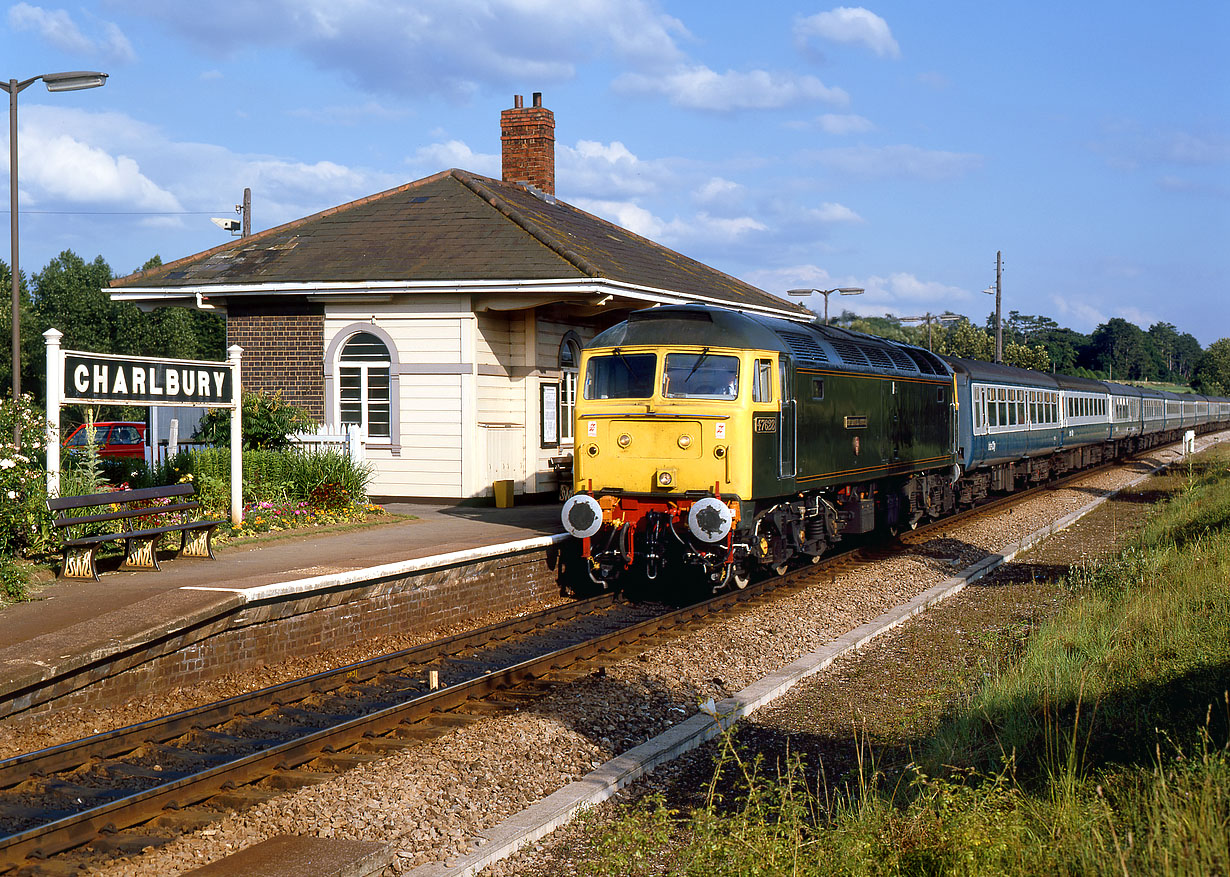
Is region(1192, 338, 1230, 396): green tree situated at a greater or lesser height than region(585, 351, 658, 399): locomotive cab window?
greater

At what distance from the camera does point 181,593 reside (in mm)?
9008

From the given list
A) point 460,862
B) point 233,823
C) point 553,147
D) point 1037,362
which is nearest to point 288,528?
point 233,823

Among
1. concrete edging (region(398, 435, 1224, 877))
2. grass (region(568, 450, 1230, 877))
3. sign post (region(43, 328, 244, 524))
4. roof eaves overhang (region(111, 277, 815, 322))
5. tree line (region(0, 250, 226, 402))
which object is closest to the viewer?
grass (region(568, 450, 1230, 877))

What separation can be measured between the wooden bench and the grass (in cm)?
602

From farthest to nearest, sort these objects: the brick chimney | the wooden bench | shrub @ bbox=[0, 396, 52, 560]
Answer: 1. the brick chimney
2. shrub @ bbox=[0, 396, 52, 560]
3. the wooden bench

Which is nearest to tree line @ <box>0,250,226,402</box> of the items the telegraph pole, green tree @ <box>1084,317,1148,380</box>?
the telegraph pole

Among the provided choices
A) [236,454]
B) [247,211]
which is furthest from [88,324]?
[236,454]

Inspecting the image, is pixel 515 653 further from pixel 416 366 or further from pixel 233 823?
pixel 416 366

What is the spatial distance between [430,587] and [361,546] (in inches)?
71.3

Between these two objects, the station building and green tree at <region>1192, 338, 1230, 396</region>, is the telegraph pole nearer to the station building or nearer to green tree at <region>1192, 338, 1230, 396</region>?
the station building

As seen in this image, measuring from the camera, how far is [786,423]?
1265 centimetres

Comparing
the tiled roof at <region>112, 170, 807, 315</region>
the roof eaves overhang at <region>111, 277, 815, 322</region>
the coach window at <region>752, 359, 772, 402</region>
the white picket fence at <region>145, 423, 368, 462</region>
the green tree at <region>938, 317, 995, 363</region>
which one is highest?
the green tree at <region>938, 317, 995, 363</region>

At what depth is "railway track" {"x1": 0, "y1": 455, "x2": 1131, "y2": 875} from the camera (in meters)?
5.73

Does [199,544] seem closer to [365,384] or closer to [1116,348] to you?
[365,384]
